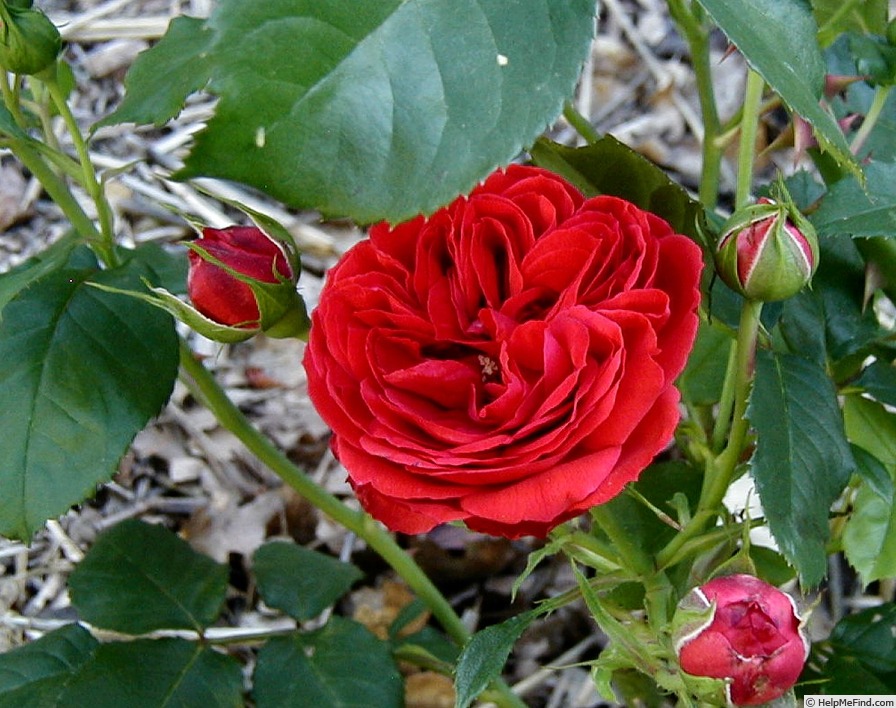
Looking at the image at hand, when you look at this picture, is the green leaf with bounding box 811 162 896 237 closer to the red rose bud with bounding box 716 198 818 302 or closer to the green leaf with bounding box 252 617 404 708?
the red rose bud with bounding box 716 198 818 302

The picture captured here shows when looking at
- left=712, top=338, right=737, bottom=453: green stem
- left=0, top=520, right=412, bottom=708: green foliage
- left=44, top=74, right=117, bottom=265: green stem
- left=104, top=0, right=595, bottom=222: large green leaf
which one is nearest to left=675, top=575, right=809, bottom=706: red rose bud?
left=712, top=338, right=737, bottom=453: green stem

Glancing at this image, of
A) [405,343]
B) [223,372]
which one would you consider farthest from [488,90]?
[223,372]

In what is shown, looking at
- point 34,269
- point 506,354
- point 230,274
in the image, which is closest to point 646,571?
point 506,354

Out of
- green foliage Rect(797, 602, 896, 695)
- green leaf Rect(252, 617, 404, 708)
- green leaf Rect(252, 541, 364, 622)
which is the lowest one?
green leaf Rect(252, 541, 364, 622)

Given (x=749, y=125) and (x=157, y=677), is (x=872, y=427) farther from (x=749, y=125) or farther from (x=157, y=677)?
(x=157, y=677)

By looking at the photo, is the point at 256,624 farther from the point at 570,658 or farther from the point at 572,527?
the point at 572,527

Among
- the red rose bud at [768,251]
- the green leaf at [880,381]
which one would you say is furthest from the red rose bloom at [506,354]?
the green leaf at [880,381]

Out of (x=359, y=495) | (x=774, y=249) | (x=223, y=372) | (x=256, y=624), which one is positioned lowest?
(x=256, y=624)
